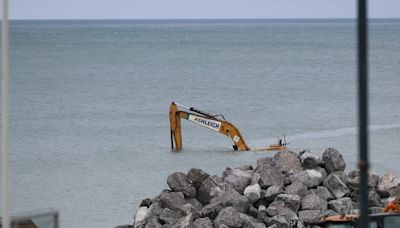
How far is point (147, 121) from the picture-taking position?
4516 cm

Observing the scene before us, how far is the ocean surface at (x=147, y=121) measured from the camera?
2931 cm

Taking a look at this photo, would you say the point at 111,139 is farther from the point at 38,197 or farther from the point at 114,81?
the point at 114,81

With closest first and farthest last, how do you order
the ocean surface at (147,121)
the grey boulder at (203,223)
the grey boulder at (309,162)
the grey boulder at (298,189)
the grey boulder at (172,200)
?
the grey boulder at (203,223) < the grey boulder at (172,200) < the grey boulder at (298,189) < the grey boulder at (309,162) < the ocean surface at (147,121)

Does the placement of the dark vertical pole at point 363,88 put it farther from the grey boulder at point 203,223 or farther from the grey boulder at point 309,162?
the grey boulder at point 309,162

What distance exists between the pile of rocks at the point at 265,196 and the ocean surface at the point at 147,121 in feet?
9.26

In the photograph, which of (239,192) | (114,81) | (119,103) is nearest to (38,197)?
(239,192)

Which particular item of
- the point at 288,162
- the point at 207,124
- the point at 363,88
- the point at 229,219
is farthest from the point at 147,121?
the point at 363,88

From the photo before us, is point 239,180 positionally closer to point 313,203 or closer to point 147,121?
→ point 313,203

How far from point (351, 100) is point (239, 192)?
3481 cm

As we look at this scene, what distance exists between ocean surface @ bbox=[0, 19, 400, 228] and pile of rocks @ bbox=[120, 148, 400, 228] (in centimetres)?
282

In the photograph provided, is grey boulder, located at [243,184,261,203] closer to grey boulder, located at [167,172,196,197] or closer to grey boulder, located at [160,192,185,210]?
grey boulder, located at [167,172,196,197]

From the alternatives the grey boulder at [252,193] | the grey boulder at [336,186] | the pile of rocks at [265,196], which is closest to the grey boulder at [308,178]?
the pile of rocks at [265,196]

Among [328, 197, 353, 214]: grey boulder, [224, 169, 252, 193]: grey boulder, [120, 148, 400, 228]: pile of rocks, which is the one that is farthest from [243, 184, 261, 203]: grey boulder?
[328, 197, 353, 214]: grey boulder

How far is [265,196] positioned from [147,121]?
2365cm
